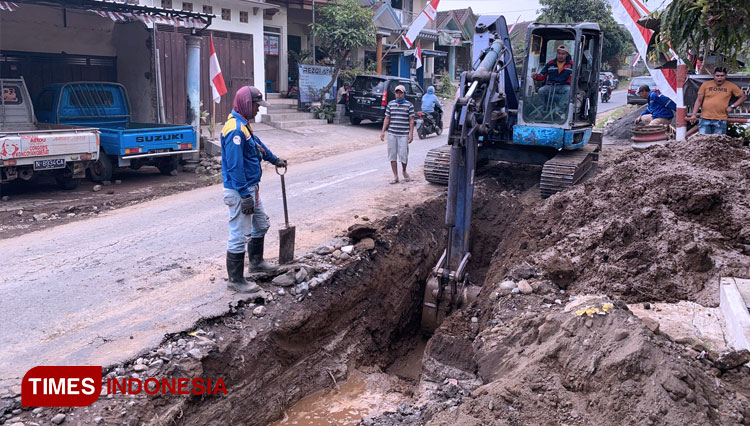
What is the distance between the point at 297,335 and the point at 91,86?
9480 millimetres

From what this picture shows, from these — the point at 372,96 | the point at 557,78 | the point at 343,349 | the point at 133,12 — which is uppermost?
the point at 133,12

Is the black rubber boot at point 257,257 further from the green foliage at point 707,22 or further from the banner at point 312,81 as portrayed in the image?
the banner at point 312,81

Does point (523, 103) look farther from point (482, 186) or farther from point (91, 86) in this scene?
point (91, 86)

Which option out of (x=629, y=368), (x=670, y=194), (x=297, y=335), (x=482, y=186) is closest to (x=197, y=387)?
(x=297, y=335)

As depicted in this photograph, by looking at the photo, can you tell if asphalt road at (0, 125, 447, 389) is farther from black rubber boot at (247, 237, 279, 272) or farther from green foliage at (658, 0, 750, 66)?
green foliage at (658, 0, 750, 66)

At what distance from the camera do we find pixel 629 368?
3.70 m

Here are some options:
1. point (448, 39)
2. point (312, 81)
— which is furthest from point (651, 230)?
point (448, 39)

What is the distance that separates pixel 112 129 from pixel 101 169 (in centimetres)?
81

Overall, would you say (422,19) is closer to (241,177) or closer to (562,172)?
(562,172)

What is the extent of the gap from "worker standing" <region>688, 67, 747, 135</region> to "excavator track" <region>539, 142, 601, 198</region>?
2134 millimetres

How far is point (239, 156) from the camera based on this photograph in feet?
18.0

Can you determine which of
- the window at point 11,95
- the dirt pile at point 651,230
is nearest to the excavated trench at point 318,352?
the dirt pile at point 651,230

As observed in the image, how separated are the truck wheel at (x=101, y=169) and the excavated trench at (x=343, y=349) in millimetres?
6447

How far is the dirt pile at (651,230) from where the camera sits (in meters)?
5.41
